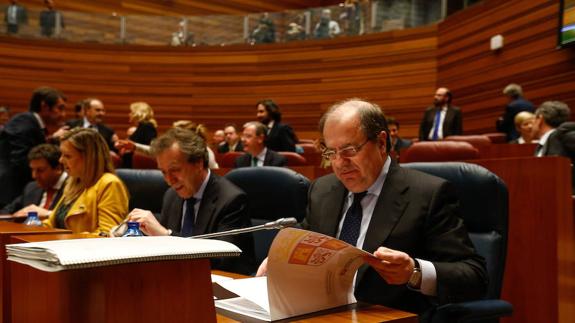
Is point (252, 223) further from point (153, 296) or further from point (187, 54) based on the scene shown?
point (187, 54)

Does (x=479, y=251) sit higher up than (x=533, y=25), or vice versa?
(x=533, y=25)

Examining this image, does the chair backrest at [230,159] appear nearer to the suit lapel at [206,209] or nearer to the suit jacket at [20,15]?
the suit lapel at [206,209]

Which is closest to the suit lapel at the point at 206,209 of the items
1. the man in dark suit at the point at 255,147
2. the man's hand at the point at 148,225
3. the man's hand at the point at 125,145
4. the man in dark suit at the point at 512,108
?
the man's hand at the point at 148,225

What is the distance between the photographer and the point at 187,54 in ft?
34.0

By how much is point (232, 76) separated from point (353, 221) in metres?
8.95

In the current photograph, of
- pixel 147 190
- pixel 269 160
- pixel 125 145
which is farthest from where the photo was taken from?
pixel 269 160

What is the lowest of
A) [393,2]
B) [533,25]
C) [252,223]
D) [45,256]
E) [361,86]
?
[252,223]

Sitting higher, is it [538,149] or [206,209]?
[538,149]

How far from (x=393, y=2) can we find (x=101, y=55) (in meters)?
5.11

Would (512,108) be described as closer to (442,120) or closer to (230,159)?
(442,120)

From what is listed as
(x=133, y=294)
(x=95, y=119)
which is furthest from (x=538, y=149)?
(x=95, y=119)

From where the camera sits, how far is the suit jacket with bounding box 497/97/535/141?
272 inches

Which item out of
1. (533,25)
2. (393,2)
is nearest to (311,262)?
(533,25)

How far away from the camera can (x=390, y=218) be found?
1665 millimetres
